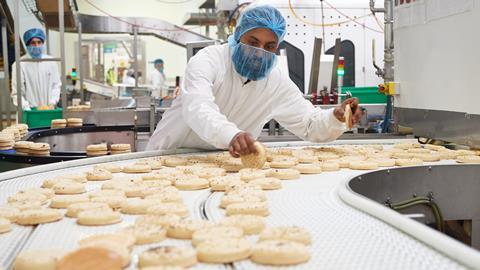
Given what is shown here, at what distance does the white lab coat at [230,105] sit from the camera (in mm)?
2385

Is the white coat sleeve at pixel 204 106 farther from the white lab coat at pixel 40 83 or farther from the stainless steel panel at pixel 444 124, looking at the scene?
the white lab coat at pixel 40 83

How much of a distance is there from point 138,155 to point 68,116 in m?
2.58

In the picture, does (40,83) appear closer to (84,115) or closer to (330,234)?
(84,115)

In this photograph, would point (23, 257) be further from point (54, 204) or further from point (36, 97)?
point (36, 97)

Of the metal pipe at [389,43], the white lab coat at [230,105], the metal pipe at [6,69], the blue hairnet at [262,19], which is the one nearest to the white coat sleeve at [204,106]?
the white lab coat at [230,105]

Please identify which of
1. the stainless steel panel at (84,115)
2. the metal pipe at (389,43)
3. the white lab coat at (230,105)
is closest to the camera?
the white lab coat at (230,105)

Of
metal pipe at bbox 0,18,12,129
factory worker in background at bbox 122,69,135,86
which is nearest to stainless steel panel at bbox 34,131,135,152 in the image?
metal pipe at bbox 0,18,12,129

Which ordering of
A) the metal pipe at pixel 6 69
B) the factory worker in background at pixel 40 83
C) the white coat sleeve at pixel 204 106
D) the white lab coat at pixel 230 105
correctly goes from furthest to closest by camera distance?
the factory worker in background at pixel 40 83 < the metal pipe at pixel 6 69 < the white lab coat at pixel 230 105 < the white coat sleeve at pixel 204 106

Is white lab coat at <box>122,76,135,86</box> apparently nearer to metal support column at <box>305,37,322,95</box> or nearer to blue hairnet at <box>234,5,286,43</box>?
metal support column at <box>305,37,322,95</box>

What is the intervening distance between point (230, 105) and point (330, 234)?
1.58 metres

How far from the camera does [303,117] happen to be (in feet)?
9.04

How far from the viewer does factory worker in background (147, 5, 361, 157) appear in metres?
2.30

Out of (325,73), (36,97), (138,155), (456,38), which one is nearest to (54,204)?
(138,155)

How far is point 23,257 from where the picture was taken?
38.7 inches
